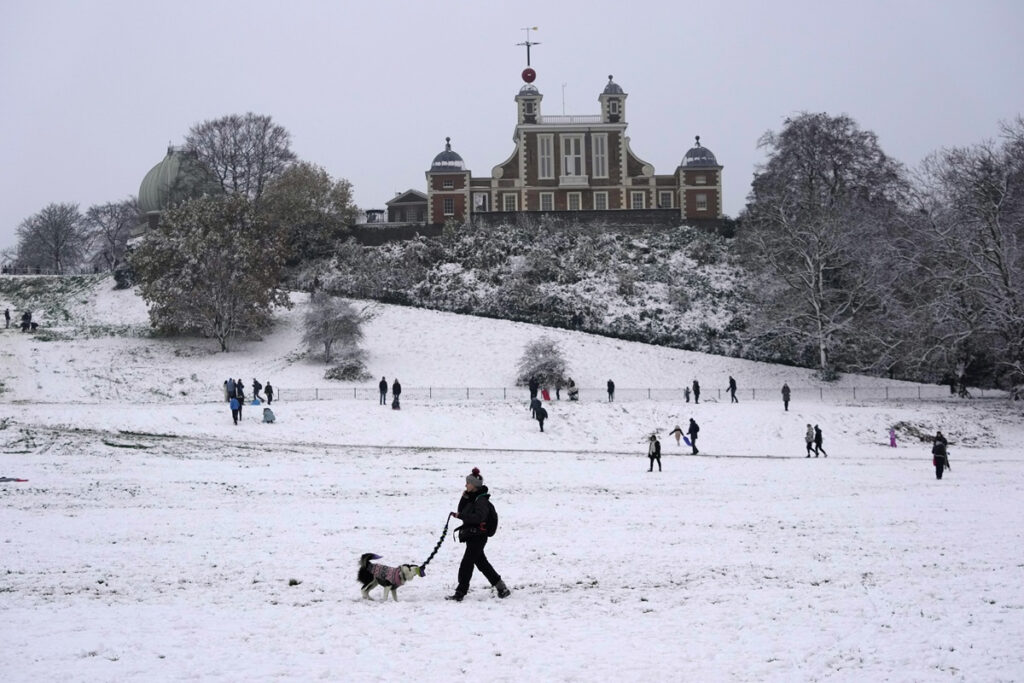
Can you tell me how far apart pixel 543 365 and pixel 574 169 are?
39.5 metres

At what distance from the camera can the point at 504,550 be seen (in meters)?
16.3

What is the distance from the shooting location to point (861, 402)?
155 feet

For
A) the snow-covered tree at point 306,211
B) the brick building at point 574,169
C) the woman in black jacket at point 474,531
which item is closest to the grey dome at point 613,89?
the brick building at point 574,169

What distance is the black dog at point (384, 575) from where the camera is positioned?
13.0 meters

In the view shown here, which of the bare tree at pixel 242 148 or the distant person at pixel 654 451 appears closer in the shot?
the distant person at pixel 654 451

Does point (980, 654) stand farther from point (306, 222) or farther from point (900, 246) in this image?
point (306, 222)

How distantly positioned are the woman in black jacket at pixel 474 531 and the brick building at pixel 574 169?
72.1 metres

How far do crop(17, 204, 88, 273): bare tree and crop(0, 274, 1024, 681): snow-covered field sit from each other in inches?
2984

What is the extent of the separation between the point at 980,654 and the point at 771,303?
4901 cm

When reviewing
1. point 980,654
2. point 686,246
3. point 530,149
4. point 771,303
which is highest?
point 530,149

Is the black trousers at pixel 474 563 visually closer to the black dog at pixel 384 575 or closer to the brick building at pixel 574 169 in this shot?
the black dog at pixel 384 575

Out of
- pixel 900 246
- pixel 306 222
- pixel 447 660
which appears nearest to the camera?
pixel 447 660

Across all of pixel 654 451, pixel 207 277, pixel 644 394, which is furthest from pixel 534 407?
pixel 207 277

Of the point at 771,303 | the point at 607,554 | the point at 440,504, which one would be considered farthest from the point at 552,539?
the point at 771,303
